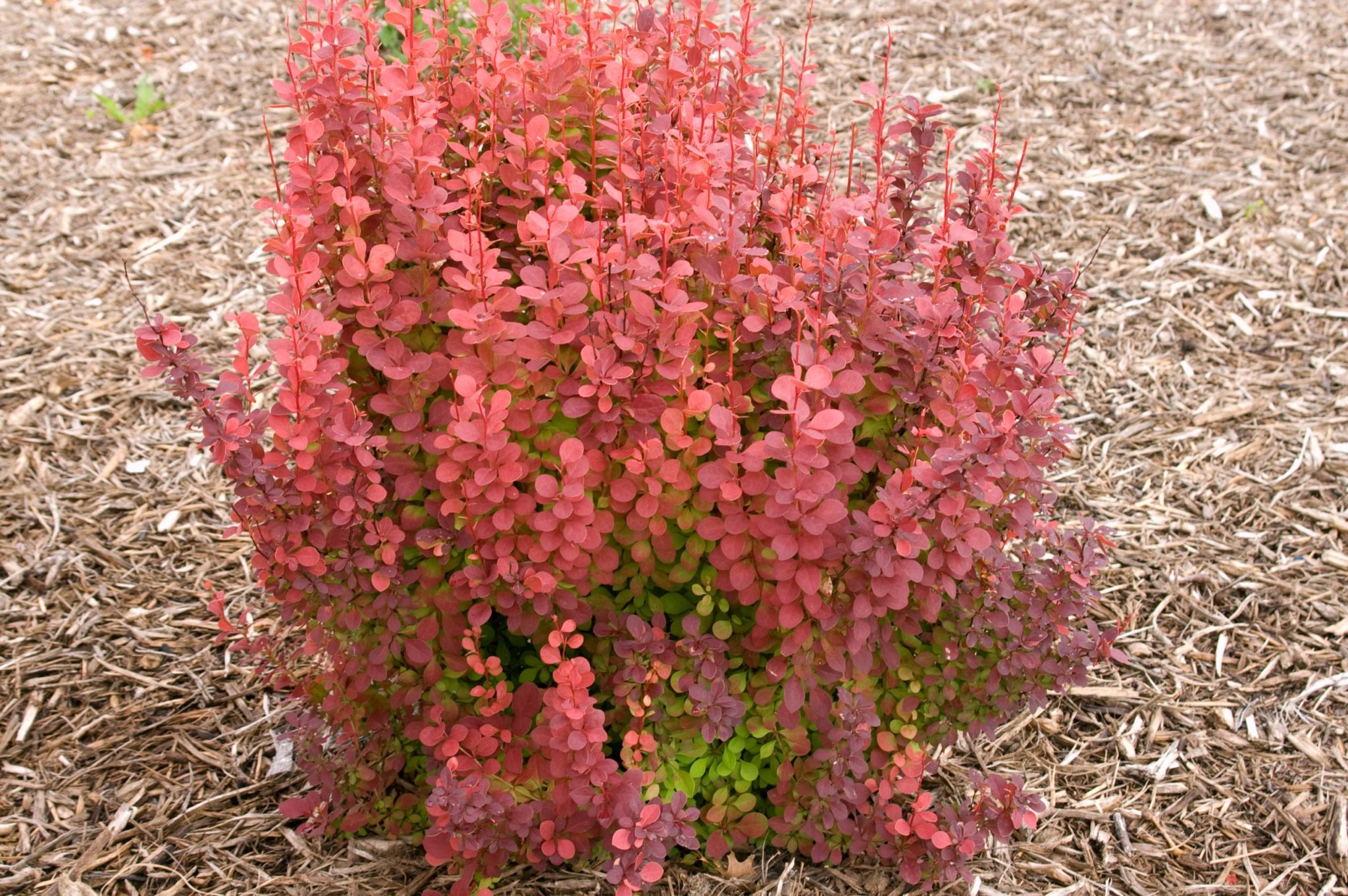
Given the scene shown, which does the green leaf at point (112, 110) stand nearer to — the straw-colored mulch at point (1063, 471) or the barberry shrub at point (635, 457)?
the straw-colored mulch at point (1063, 471)

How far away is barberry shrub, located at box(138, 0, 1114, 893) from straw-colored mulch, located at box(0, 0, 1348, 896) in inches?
14.7

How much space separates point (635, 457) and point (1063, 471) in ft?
7.35

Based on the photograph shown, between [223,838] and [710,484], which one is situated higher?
[710,484]

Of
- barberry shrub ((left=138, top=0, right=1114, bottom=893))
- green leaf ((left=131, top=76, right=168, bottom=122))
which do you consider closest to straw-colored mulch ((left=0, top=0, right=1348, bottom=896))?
green leaf ((left=131, top=76, right=168, bottom=122))

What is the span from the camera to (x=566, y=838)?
231 centimetres

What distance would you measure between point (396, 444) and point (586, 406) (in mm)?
448

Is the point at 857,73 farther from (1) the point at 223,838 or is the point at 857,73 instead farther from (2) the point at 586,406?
(1) the point at 223,838

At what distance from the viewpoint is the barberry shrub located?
198 centimetres

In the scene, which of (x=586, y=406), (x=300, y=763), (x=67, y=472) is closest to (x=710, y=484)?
(x=586, y=406)

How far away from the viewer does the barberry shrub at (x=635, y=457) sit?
6.50ft

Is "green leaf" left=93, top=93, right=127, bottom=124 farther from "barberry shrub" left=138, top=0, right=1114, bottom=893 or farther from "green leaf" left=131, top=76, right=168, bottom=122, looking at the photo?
"barberry shrub" left=138, top=0, right=1114, bottom=893

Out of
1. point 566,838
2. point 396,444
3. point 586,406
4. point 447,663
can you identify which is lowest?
point 566,838

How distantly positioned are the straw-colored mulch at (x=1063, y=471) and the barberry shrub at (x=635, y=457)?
1.22 feet

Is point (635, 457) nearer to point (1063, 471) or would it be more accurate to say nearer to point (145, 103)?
point (1063, 471)
